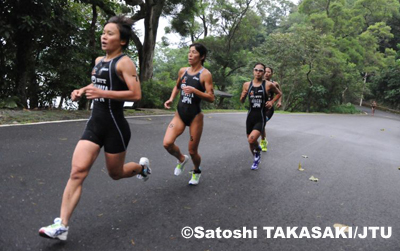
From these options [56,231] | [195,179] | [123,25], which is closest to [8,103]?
[195,179]

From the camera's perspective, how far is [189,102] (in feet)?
15.1

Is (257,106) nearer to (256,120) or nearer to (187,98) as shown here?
(256,120)

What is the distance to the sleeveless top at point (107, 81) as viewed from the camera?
3145 millimetres

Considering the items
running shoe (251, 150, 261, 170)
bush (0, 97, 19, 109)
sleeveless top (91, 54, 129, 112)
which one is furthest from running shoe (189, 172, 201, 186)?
bush (0, 97, 19, 109)

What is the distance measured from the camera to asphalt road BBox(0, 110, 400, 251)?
3.07m

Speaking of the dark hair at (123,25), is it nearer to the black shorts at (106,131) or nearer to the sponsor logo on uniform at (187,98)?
the black shorts at (106,131)

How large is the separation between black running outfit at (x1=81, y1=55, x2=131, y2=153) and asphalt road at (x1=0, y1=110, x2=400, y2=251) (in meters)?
0.87

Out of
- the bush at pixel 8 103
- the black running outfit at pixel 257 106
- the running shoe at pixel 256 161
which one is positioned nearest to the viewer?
the black running outfit at pixel 257 106

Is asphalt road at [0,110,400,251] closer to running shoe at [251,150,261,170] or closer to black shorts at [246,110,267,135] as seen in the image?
running shoe at [251,150,261,170]

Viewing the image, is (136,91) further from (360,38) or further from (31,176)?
(360,38)

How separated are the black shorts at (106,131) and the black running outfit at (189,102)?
4.83 ft

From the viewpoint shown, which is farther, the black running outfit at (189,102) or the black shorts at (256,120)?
the black shorts at (256,120)

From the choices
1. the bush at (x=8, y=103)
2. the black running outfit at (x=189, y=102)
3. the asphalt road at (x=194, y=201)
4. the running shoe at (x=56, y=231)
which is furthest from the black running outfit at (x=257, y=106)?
the bush at (x=8, y=103)

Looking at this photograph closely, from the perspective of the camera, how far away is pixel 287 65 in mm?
28422
